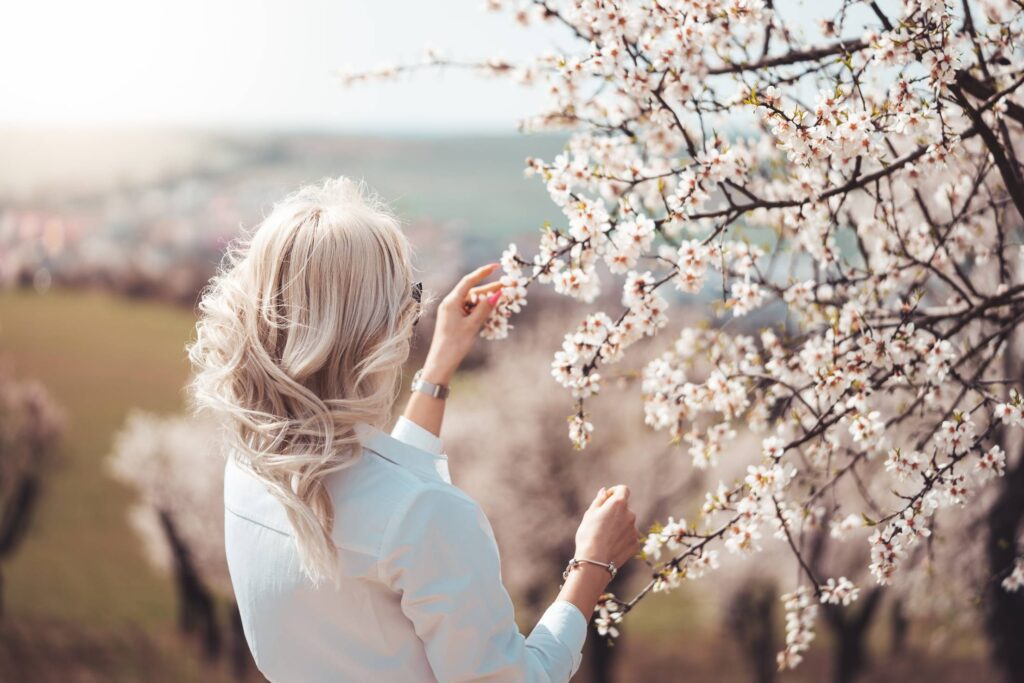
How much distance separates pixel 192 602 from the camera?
3898 mm

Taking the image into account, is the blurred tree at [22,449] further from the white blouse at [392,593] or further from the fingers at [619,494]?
the fingers at [619,494]

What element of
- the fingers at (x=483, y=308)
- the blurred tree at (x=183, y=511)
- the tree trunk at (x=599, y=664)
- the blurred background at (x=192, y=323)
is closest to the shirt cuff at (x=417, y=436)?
the fingers at (x=483, y=308)

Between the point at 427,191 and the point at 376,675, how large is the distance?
9.85 feet

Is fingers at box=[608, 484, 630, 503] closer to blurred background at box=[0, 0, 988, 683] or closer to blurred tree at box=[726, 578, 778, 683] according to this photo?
blurred background at box=[0, 0, 988, 683]

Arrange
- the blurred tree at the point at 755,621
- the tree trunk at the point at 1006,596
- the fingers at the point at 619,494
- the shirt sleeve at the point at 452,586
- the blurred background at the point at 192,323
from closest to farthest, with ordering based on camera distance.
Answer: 1. the shirt sleeve at the point at 452,586
2. the fingers at the point at 619,494
3. the tree trunk at the point at 1006,596
4. the blurred tree at the point at 755,621
5. the blurred background at the point at 192,323

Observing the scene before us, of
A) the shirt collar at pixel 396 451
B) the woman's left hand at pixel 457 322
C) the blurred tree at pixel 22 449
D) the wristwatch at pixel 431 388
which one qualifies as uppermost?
the woman's left hand at pixel 457 322

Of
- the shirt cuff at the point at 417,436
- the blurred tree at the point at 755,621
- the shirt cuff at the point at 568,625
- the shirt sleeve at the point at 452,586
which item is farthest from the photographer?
the blurred tree at the point at 755,621

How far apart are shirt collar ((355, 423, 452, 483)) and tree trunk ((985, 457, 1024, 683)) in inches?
76.5

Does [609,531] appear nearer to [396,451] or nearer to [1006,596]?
[396,451]

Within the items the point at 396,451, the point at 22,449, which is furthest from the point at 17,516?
the point at 396,451

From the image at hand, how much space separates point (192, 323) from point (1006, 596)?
10.4 feet

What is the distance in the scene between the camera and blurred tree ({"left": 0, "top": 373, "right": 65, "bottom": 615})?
4008 mm

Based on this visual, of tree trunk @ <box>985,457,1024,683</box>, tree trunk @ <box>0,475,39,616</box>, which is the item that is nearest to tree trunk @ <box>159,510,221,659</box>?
tree trunk @ <box>0,475,39,616</box>

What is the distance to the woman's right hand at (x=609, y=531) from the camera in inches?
46.1
